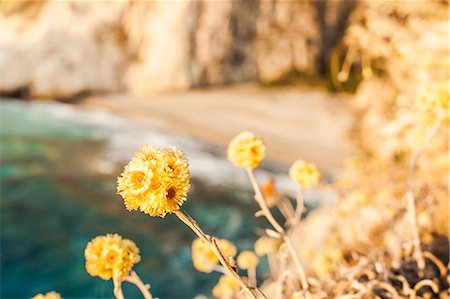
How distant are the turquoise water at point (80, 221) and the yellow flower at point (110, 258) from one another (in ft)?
13.7

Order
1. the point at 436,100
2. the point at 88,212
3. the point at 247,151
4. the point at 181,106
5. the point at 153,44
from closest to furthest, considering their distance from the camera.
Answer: the point at 247,151 < the point at 436,100 < the point at 88,212 < the point at 181,106 < the point at 153,44

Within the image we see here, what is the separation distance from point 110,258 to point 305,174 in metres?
0.90

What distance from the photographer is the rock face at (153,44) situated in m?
20.0

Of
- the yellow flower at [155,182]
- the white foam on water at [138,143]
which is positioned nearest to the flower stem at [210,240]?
the yellow flower at [155,182]

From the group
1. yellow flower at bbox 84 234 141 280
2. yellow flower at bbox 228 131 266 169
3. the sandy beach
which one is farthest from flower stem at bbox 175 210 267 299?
the sandy beach

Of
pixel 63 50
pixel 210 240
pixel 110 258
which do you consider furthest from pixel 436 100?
pixel 63 50

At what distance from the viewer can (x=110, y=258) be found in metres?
1.21

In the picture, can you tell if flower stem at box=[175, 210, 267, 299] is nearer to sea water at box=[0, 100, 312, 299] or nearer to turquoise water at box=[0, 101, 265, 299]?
turquoise water at box=[0, 101, 265, 299]

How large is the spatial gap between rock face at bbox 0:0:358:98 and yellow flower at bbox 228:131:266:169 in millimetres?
18787

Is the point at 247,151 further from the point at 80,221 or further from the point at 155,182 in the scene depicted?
the point at 80,221

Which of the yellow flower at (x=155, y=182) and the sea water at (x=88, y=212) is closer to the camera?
the yellow flower at (x=155, y=182)

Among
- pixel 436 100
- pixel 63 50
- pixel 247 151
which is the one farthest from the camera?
pixel 63 50

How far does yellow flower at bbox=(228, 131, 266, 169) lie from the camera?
1472 mm

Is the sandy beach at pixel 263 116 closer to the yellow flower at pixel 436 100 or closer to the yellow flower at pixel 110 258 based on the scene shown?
the yellow flower at pixel 436 100
